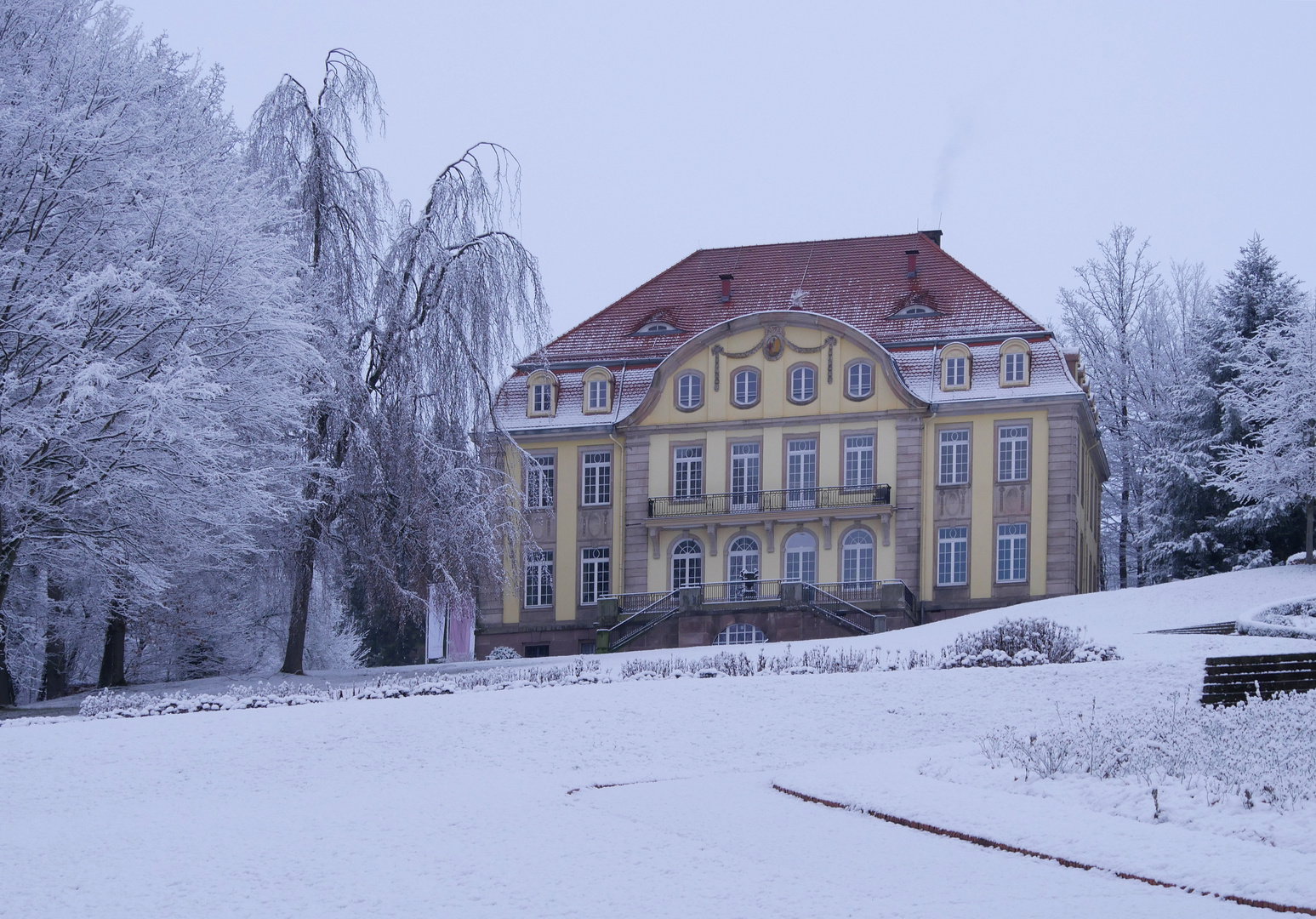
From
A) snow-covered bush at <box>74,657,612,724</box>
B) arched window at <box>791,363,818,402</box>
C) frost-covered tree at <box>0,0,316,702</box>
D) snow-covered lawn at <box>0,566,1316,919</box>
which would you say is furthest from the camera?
arched window at <box>791,363,818,402</box>

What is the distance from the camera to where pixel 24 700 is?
30766 mm

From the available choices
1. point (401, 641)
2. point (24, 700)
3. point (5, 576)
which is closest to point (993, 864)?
point (5, 576)

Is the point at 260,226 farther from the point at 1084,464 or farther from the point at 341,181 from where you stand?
the point at 1084,464

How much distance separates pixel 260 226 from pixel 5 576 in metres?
6.63

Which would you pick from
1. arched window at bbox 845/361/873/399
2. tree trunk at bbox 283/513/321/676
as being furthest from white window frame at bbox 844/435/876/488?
tree trunk at bbox 283/513/321/676

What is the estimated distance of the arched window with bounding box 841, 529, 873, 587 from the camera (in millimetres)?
37281

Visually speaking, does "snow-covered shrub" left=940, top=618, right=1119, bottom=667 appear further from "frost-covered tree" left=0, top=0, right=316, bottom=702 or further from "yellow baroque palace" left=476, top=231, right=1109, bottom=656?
"yellow baroque palace" left=476, top=231, right=1109, bottom=656

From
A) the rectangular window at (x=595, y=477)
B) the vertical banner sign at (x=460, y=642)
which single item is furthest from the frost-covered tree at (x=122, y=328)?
the vertical banner sign at (x=460, y=642)

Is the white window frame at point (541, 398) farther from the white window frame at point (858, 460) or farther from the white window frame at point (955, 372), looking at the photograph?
the white window frame at point (955, 372)

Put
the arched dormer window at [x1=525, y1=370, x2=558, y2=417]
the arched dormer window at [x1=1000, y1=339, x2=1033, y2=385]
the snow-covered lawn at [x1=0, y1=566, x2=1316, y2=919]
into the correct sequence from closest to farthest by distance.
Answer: the snow-covered lawn at [x1=0, y1=566, x2=1316, y2=919] → the arched dormer window at [x1=1000, y1=339, x2=1033, y2=385] → the arched dormer window at [x1=525, y1=370, x2=558, y2=417]

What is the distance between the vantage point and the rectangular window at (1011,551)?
36469 millimetres

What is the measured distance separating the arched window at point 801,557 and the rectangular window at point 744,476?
1378 millimetres

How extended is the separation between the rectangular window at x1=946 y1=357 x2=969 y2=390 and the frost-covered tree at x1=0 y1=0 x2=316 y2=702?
60.5 feet

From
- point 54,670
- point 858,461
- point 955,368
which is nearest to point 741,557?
point 858,461
